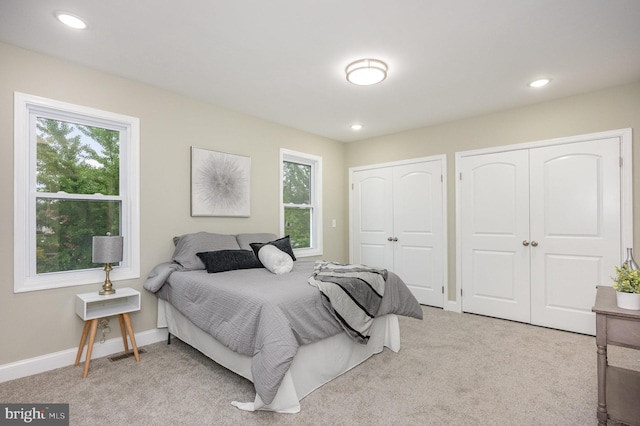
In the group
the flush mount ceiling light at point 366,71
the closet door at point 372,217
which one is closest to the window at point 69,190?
the flush mount ceiling light at point 366,71

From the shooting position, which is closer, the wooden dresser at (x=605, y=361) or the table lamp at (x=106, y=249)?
the wooden dresser at (x=605, y=361)

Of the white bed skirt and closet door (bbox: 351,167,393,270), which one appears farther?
closet door (bbox: 351,167,393,270)

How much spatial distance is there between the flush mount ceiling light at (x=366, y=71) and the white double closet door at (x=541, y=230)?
1.96 meters

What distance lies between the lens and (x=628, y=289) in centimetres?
165

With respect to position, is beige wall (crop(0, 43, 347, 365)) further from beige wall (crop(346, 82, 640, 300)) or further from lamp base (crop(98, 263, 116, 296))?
beige wall (crop(346, 82, 640, 300))

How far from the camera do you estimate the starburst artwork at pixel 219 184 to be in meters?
3.47

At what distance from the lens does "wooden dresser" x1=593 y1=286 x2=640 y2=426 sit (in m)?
1.59

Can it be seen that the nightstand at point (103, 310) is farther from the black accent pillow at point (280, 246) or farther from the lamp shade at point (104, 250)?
the black accent pillow at point (280, 246)

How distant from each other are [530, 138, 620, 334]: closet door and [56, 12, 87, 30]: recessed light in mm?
4218

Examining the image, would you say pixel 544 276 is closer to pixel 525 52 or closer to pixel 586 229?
pixel 586 229

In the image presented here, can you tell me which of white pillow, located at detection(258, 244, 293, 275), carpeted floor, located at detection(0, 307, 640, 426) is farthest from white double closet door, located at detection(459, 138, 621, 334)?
white pillow, located at detection(258, 244, 293, 275)

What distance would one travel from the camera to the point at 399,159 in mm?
4766

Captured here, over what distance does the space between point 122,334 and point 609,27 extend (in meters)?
4.33

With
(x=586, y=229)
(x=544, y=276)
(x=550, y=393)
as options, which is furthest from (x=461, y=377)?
(x=586, y=229)
